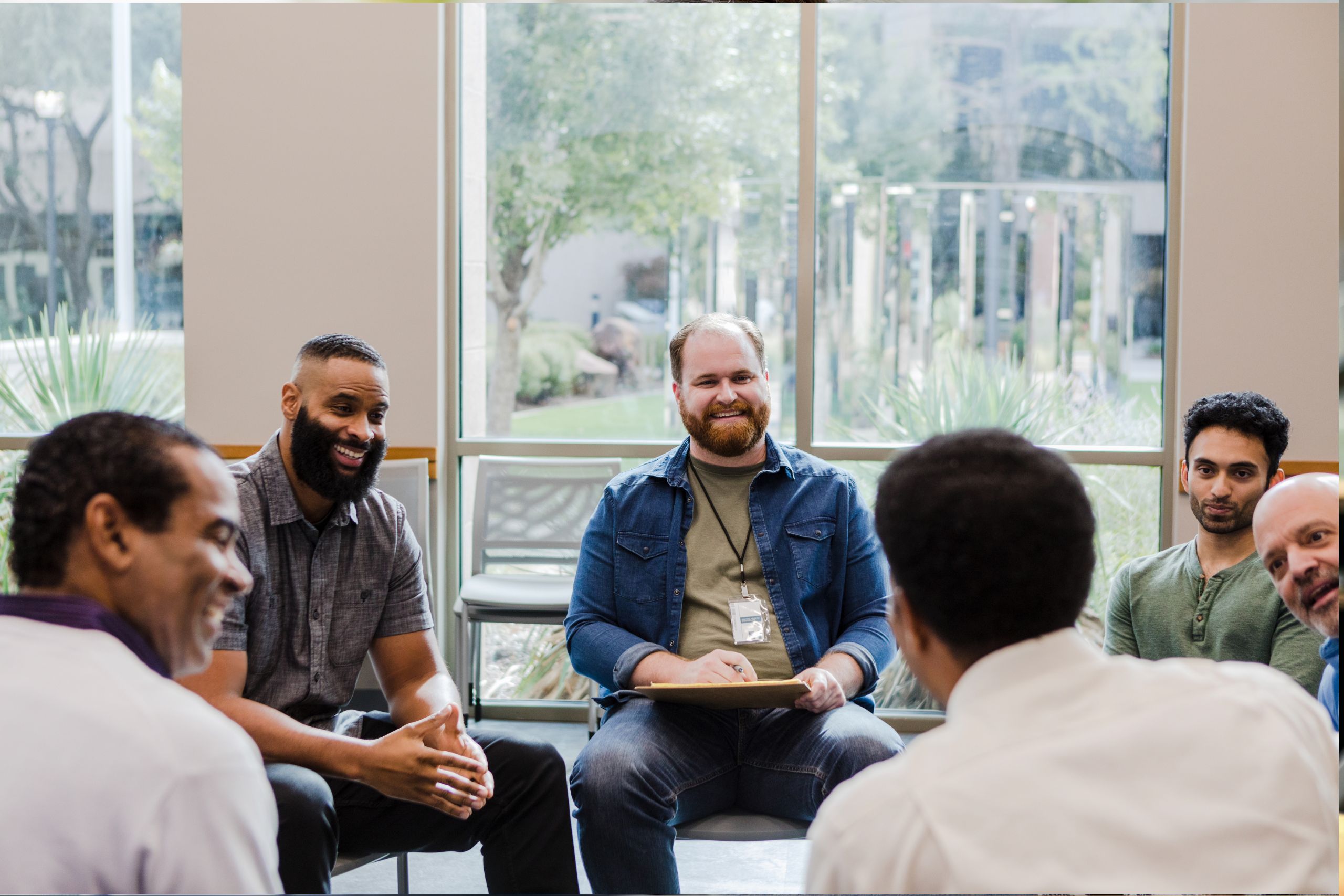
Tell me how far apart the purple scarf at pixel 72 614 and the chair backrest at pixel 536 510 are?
10.0ft

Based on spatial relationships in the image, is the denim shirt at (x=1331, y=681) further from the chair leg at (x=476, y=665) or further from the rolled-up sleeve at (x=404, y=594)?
the chair leg at (x=476, y=665)

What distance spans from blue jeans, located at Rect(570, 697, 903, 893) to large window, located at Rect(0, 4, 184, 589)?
10.0 feet

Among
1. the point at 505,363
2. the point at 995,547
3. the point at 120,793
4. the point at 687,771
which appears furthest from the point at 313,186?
the point at 995,547

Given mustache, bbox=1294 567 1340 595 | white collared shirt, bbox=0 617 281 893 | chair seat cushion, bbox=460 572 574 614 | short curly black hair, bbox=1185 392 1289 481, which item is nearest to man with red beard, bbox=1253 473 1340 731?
mustache, bbox=1294 567 1340 595

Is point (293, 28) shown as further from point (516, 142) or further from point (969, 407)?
point (969, 407)

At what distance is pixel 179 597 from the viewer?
1152mm

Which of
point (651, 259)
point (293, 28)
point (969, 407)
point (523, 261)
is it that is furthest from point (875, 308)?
point (293, 28)

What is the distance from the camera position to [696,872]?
293cm

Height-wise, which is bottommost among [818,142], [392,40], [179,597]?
[179,597]

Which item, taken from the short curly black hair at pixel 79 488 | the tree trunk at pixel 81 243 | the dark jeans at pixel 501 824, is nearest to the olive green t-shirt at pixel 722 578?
the dark jeans at pixel 501 824

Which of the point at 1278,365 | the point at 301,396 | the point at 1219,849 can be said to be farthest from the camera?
the point at 1278,365

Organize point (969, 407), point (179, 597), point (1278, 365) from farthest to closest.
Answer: point (969, 407) → point (1278, 365) → point (179, 597)

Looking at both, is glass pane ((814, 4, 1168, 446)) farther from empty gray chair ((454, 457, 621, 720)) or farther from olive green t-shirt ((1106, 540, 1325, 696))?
olive green t-shirt ((1106, 540, 1325, 696))

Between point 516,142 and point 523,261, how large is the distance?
1.53 feet
